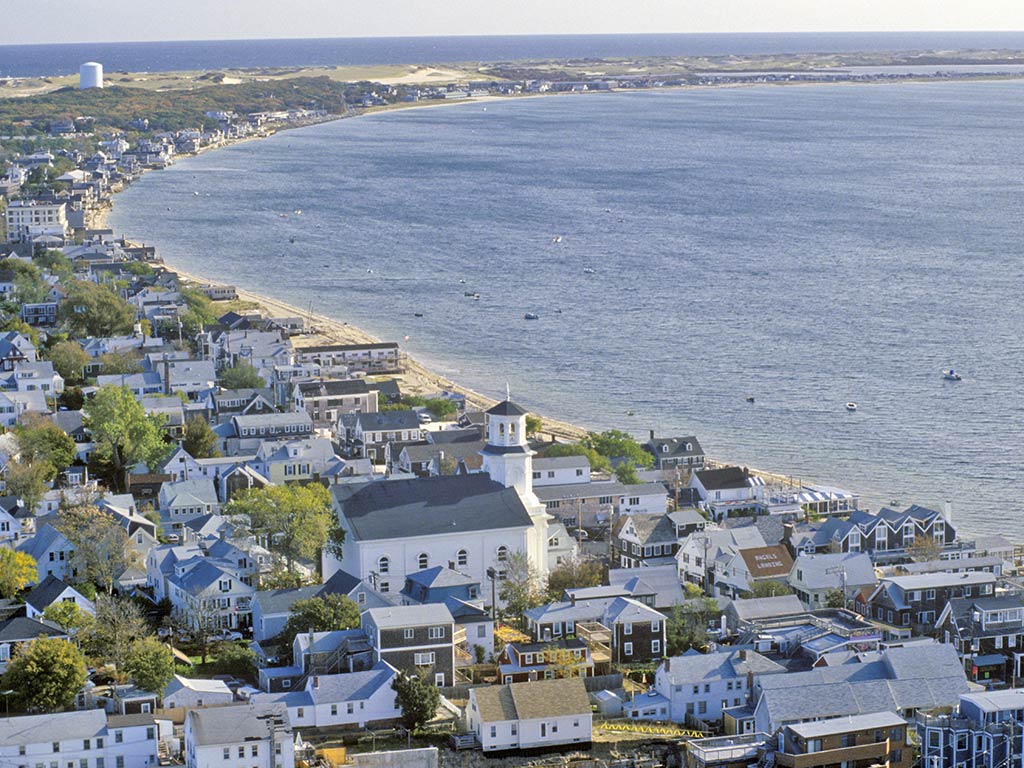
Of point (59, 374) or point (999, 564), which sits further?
point (59, 374)

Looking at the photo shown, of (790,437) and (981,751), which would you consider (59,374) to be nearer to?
(790,437)

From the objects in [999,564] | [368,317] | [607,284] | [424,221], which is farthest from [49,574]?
[424,221]

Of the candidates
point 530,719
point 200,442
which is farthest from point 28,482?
point 530,719

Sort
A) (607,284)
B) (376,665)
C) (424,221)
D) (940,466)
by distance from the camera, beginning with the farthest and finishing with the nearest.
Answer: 1. (424,221)
2. (607,284)
3. (940,466)
4. (376,665)

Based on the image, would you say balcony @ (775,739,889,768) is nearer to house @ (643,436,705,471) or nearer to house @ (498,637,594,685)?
house @ (498,637,594,685)

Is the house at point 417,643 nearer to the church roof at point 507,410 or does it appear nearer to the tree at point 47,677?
the tree at point 47,677

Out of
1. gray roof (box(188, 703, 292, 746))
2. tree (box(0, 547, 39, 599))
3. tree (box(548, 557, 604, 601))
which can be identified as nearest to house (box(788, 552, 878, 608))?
tree (box(548, 557, 604, 601))

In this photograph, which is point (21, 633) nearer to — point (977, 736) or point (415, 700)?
point (415, 700)

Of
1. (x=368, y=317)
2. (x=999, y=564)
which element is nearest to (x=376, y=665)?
(x=999, y=564)

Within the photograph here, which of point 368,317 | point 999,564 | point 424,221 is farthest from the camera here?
point 424,221
